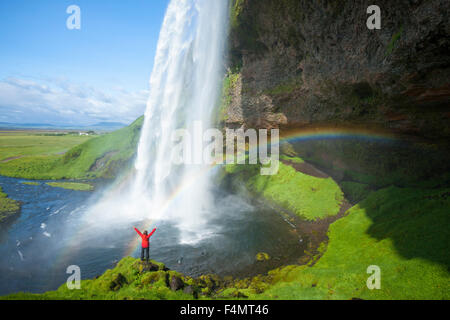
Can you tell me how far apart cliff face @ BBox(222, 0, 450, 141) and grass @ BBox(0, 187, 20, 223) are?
23880mm

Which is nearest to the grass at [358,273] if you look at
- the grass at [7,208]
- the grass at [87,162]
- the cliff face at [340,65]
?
the cliff face at [340,65]

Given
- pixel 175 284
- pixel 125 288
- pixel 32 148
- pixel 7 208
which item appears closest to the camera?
pixel 175 284

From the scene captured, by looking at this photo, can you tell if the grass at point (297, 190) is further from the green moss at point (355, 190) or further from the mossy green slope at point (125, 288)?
the mossy green slope at point (125, 288)

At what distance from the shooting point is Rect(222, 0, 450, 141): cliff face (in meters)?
9.18

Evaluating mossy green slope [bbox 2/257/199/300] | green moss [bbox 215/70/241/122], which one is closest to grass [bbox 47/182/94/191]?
green moss [bbox 215/70/241/122]

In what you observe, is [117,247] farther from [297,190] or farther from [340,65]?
[340,65]

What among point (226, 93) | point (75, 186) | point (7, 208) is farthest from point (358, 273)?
point (75, 186)

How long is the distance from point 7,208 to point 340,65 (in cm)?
3299

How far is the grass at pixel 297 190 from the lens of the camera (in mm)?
21719

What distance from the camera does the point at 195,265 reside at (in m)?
13.8

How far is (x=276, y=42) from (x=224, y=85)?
→ 26.3 feet

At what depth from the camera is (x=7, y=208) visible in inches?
944

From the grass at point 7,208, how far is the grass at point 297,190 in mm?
25288
